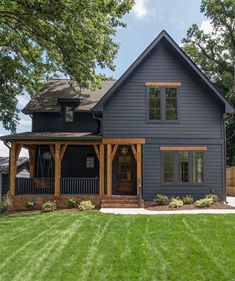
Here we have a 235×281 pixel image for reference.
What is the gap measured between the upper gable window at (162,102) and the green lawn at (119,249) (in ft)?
23.0

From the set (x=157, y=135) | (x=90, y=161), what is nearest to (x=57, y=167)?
(x=90, y=161)

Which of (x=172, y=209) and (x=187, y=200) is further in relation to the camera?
(x=187, y=200)

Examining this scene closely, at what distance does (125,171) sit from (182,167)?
3.00 metres

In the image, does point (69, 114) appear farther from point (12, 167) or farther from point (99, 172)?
point (12, 167)

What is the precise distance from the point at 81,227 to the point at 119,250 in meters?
2.89

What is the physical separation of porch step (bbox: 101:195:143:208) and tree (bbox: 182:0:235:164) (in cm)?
1938


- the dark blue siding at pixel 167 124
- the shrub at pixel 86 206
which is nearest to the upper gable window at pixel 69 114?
the dark blue siding at pixel 167 124

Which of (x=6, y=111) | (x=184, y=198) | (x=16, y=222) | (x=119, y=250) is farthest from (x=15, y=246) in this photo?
(x=6, y=111)

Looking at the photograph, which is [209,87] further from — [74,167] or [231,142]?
[231,142]

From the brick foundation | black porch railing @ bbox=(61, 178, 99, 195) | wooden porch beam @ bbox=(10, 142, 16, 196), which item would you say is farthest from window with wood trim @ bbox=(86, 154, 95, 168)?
wooden porch beam @ bbox=(10, 142, 16, 196)

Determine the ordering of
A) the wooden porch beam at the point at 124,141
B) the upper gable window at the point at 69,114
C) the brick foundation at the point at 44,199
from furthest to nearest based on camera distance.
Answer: the upper gable window at the point at 69,114 < the wooden porch beam at the point at 124,141 < the brick foundation at the point at 44,199

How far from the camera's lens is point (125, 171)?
780 inches

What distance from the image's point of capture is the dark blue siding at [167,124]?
1848cm

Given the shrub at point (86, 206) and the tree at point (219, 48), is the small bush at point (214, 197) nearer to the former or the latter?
the shrub at point (86, 206)
